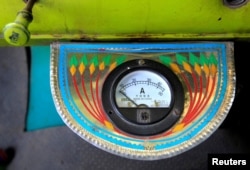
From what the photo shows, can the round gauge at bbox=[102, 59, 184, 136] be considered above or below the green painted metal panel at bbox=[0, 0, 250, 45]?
below

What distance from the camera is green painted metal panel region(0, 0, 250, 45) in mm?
661

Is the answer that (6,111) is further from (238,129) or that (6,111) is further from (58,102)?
(238,129)

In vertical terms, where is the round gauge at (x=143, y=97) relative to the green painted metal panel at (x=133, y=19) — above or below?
below

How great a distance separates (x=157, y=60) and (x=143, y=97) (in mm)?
80

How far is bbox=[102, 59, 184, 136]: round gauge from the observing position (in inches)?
28.1

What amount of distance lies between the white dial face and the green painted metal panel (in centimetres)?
8

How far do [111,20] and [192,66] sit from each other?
0.62 feet

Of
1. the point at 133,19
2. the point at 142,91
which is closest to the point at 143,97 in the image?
the point at 142,91

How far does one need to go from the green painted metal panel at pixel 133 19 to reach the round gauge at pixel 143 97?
68 mm

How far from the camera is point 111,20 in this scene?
681 mm

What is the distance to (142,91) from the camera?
746mm

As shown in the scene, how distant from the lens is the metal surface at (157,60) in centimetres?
70

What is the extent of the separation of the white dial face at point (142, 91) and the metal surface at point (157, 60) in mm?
34

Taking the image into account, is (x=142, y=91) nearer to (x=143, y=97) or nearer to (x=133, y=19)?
(x=143, y=97)
